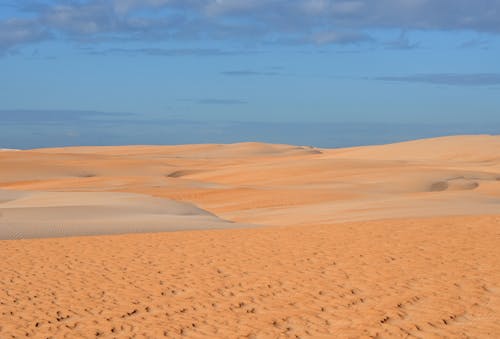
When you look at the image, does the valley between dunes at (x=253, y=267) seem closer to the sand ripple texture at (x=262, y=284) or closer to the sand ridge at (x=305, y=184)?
the sand ripple texture at (x=262, y=284)

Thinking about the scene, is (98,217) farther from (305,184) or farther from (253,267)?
(305,184)

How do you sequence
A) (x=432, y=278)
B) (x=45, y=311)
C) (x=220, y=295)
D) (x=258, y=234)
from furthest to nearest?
(x=258, y=234) → (x=432, y=278) → (x=220, y=295) → (x=45, y=311)

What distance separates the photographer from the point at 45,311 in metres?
9.51

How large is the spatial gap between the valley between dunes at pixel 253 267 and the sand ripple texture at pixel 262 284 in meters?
0.03

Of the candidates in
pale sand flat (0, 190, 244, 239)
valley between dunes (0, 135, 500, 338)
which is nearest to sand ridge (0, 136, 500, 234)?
valley between dunes (0, 135, 500, 338)

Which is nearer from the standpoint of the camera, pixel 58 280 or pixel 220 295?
pixel 220 295

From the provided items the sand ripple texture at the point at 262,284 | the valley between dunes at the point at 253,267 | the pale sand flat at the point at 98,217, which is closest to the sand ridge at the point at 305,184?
the valley between dunes at the point at 253,267

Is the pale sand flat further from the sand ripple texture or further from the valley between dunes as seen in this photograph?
the sand ripple texture

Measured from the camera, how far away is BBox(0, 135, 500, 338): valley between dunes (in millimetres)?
8758

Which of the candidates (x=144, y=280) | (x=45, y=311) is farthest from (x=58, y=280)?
(x=45, y=311)

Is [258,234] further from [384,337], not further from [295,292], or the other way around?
[384,337]

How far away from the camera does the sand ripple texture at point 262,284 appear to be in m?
8.60

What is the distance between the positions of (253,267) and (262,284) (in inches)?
56.9

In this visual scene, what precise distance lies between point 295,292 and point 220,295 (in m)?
1.06
